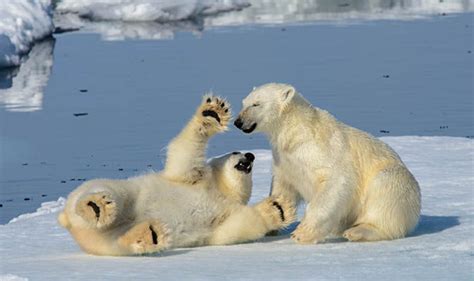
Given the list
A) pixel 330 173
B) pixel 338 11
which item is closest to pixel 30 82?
pixel 338 11

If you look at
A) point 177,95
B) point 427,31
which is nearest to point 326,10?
point 427,31

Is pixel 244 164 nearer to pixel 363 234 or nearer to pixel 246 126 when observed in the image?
pixel 246 126

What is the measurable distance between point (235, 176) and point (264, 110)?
364 millimetres

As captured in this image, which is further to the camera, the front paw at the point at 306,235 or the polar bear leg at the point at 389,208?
the polar bear leg at the point at 389,208

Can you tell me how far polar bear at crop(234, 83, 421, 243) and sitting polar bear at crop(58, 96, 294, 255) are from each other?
170 mm

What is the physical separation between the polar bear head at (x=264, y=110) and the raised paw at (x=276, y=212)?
380 mm

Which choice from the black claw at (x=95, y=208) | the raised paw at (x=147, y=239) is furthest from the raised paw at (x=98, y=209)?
the raised paw at (x=147, y=239)

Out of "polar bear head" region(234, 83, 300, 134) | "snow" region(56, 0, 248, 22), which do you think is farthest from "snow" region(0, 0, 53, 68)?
"polar bear head" region(234, 83, 300, 134)

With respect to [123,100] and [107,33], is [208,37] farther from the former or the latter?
[123,100]

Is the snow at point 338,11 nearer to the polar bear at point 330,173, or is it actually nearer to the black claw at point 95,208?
the polar bear at point 330,173

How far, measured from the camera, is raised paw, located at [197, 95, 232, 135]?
15.8 ft

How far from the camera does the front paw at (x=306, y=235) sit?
4.73 metres

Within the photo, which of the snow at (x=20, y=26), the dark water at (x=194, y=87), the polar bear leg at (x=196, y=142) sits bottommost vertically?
the dark water at (x=194, y=87)

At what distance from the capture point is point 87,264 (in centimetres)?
432
